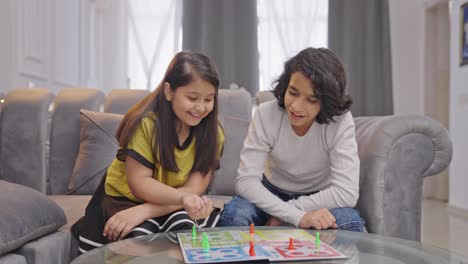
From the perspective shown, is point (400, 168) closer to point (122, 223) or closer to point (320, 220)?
point (320, 220)

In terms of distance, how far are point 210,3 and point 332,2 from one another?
1202 mm

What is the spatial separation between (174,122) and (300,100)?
366mm

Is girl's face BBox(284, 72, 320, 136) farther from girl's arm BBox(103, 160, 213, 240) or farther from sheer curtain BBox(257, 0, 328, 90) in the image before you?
sheer curtain BBox(257, 0, 328, 90)

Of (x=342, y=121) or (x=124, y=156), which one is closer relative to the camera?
(x=124, y=156)

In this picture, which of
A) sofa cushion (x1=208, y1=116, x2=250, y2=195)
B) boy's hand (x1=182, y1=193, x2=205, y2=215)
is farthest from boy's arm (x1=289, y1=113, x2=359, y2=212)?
sofa cushion (x1=208, y1=116, x2=250, y2=195)

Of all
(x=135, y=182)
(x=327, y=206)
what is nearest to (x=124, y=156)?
(x=135, y=182)

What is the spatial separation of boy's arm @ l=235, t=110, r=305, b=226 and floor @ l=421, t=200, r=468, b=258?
1279mm

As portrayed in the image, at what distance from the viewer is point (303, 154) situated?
1.56 metres

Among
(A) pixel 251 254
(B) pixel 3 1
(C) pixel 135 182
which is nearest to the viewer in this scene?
(A) pixel 251 254

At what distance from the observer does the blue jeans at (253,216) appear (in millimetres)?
1379

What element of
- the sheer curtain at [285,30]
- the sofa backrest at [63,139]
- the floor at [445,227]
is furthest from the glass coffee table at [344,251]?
the sheer curtain at [285,30]

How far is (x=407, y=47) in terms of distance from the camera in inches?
202

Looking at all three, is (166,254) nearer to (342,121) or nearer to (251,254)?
(251,254)

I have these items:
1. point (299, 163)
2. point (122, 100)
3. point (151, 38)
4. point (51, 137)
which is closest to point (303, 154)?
point (299, 163)
